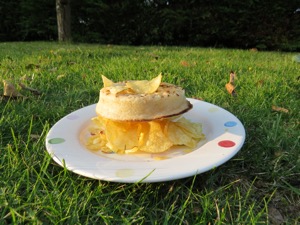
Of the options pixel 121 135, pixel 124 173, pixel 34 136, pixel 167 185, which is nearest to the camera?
pixel 124 173

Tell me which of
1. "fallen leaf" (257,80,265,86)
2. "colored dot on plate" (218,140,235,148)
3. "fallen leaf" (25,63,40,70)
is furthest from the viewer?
"fallen leaf" (25,63,40,70)

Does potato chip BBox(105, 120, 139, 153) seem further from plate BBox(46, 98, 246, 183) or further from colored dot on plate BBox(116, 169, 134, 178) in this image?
colored dot on plate BBox(116, 169, 134, 178)

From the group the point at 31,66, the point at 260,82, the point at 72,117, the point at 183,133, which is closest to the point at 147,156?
the point at 183,133

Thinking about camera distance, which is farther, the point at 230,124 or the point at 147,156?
the point at 230,124

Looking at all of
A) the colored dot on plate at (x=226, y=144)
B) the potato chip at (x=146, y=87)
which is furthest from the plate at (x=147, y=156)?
the potato chip at (x=146, y=87)

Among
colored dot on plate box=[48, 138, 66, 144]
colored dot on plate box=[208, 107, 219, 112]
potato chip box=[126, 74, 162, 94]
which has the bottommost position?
colored dot on plate box=[48, 138, 66, 144]

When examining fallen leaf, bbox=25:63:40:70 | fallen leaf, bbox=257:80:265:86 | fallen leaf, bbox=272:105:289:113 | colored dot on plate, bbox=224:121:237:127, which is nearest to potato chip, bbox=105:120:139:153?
colored dot on plate, bbox=224:121:237:127

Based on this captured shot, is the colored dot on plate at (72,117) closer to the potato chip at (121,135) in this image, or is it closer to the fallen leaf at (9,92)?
the potato chip at (121,135)

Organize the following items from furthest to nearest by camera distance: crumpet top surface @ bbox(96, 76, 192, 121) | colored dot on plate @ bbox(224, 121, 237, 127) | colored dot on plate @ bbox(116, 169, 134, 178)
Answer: colored dot on plate @ bbox(224, 121, 237, 127), crumpet top surface @ bbox(96, 76, 192, 121), colored dot on plate @ bbox(116, 169, 134, 178)

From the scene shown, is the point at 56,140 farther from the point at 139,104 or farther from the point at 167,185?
the point at 167,185
